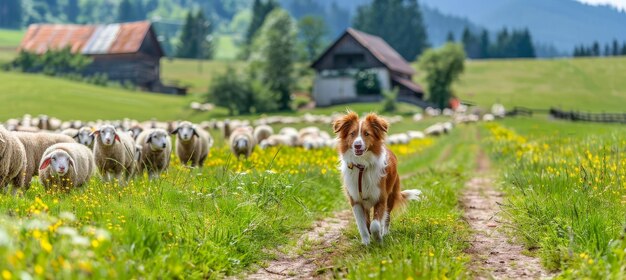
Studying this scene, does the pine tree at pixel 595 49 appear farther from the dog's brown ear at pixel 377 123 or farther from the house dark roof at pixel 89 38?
the dog's brown ear at pixel 377 123

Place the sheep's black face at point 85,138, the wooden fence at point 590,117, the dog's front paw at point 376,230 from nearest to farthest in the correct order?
the dog's front paw at point 376,230, the sheep's black face at point 85,138, the wooden fence at point 590,117

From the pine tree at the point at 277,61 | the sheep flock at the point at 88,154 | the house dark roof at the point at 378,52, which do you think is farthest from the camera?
the house dark roof at the point at 378,52

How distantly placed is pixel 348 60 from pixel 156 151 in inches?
2593

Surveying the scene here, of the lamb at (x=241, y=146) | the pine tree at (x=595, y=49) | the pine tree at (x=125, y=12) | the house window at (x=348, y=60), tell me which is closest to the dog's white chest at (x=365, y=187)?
the lamb at (x=241, y=146)

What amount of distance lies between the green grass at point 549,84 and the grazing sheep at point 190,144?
68819mm

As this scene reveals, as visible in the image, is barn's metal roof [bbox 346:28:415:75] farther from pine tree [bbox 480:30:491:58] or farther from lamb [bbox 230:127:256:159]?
pine tree [bbox 480:30:491:58]

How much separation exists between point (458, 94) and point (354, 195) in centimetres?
8695

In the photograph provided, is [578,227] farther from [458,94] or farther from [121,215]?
[458,94]

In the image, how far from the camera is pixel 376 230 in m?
8.22

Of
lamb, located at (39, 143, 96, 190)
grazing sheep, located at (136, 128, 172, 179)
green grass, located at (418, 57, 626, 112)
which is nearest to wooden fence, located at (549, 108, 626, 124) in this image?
green grass, located at (418, 57, 626, 112)

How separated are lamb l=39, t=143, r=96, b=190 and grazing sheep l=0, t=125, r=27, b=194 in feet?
1.02

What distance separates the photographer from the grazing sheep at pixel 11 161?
404 inches

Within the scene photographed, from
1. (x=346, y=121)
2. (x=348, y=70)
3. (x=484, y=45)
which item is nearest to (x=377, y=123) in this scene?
(x=346, y=121)

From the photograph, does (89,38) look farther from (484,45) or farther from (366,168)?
(484,45)
